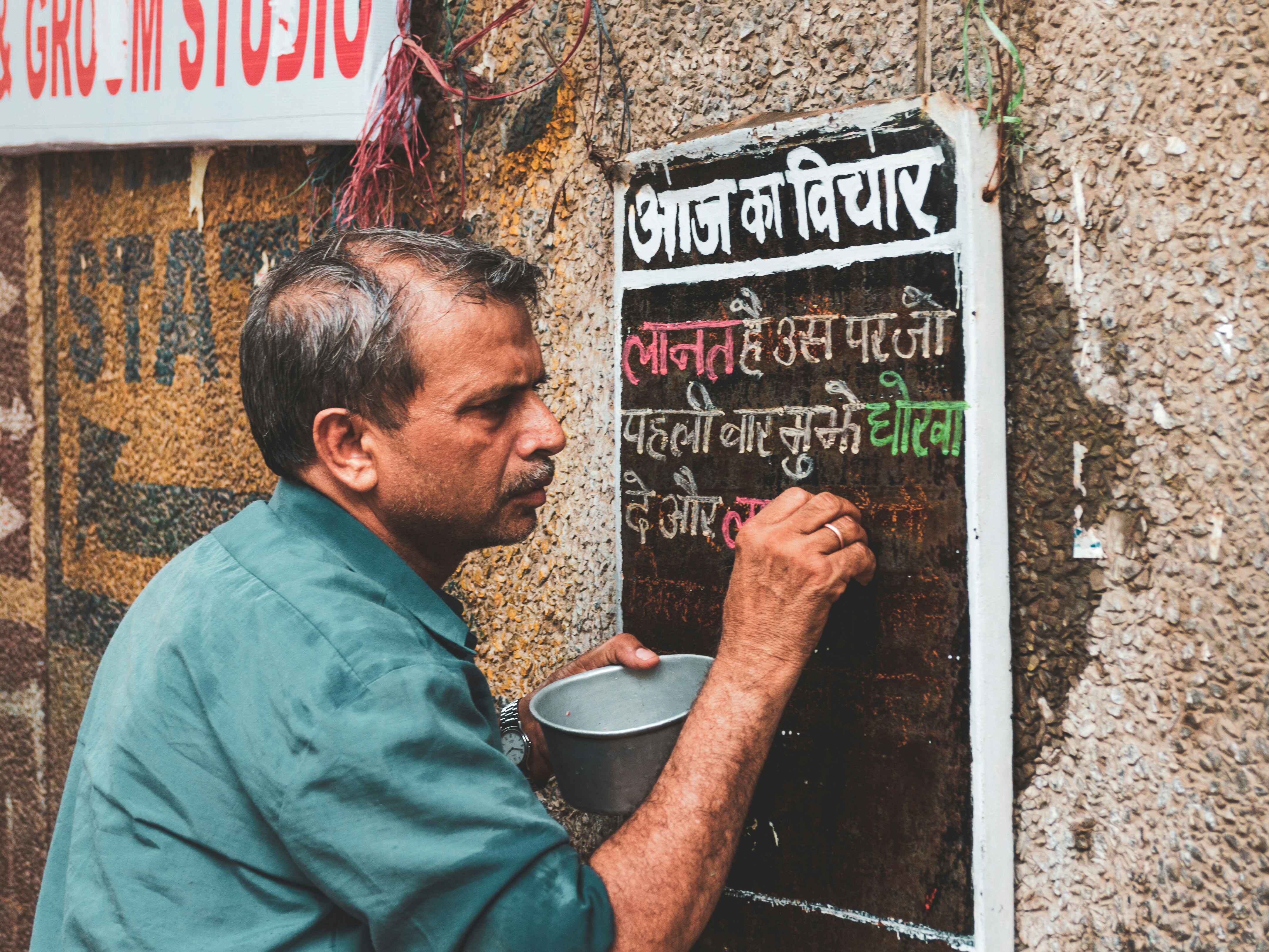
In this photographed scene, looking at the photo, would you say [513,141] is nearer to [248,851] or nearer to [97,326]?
[248,851]

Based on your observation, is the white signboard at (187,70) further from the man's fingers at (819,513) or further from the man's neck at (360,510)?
the man's fingers at (819,513)

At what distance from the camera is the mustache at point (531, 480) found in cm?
143

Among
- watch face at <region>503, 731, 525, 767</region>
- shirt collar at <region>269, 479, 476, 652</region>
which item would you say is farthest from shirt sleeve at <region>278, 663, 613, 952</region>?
watch face at <region>503, 731, 525, 767</region>

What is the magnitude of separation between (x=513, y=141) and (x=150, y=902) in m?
1.43

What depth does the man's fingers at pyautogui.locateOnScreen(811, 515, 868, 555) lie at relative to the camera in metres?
1.39

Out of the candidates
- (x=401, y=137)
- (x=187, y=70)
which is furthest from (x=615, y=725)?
(x=187, y=70)

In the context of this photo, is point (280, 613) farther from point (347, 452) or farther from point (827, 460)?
point (827, 460)

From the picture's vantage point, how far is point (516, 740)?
5.62 ft

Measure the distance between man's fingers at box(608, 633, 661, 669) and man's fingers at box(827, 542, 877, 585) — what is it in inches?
12.9

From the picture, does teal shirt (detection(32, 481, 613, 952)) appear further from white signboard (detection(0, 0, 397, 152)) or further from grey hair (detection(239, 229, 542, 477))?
white signboard (detection(0, 0, 397, 152))

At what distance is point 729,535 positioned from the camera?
1649 millimetres

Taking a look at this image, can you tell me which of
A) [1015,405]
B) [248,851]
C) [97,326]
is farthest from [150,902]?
[97,326]


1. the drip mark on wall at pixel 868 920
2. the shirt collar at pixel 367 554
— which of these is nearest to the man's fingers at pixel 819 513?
the shirt collar at pixel 367 554

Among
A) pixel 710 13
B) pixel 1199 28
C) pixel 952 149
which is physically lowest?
pixel 952 149
